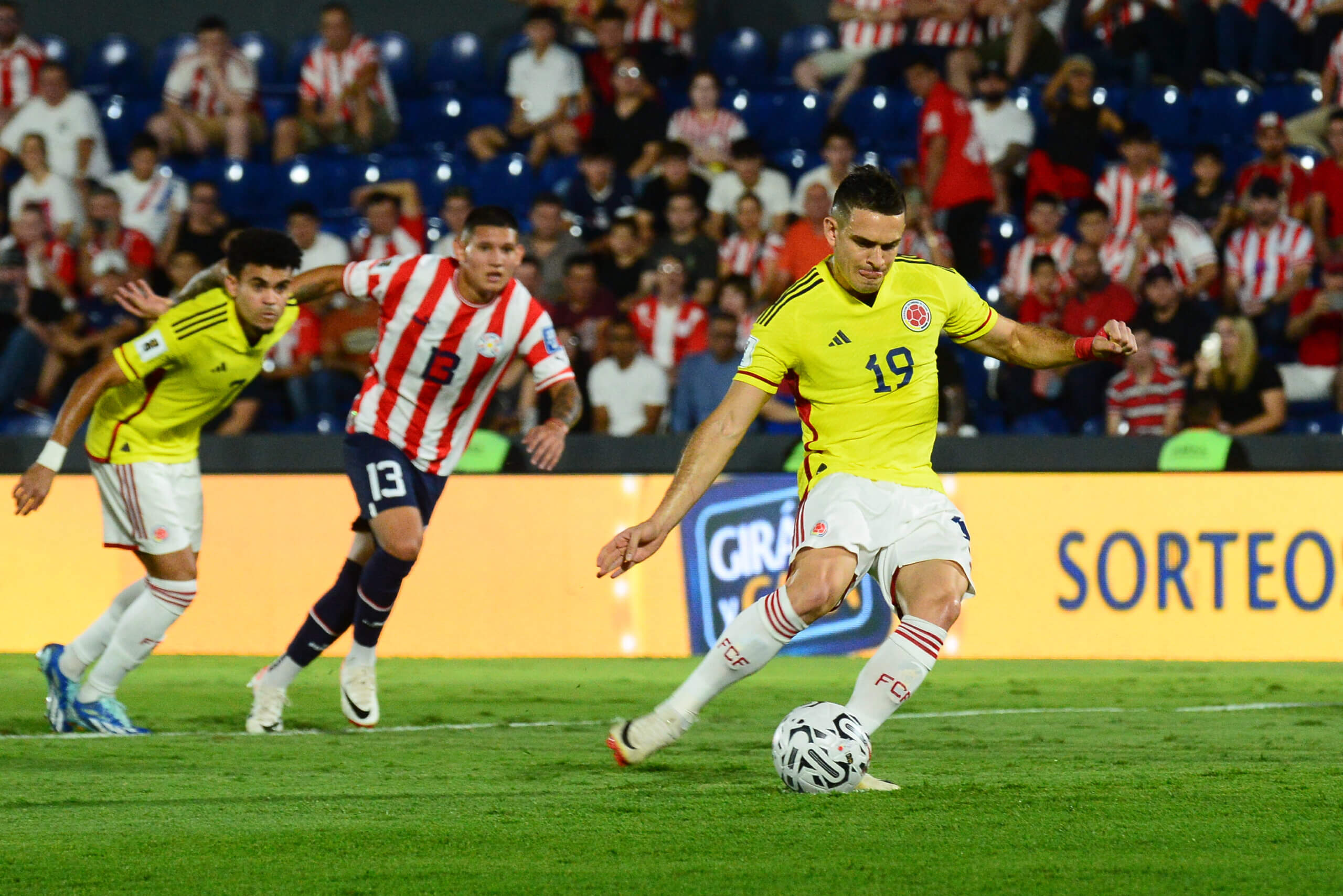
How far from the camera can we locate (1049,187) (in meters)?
13.5

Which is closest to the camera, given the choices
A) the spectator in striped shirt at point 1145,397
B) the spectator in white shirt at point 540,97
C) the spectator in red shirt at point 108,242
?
the spectator in striped shirt at point 1145,397

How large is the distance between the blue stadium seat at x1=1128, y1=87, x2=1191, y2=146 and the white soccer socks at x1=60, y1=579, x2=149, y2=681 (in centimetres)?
939

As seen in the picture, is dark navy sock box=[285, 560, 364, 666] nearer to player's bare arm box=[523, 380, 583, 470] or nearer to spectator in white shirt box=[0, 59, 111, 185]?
player's bare arm box=[523, 380, 583, 470]

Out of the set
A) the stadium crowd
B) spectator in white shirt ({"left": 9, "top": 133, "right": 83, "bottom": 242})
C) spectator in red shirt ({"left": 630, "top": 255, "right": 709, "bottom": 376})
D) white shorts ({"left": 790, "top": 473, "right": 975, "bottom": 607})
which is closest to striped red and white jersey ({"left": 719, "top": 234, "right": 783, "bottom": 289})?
the stadium crowd

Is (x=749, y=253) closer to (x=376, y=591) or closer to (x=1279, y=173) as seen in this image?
(x=1279, y=173)

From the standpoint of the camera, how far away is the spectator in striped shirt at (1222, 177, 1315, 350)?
12.3 meters

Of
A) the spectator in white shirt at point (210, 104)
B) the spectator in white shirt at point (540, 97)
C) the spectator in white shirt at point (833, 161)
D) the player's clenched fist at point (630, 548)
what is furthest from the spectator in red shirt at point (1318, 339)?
the spectator in white shirt at point (210, 104)

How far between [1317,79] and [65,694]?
10.7 meters

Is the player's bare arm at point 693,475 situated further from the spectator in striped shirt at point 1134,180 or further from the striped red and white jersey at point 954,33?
the striped red and white jersey at point 954,33

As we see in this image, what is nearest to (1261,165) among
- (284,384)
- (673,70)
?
(673,70)

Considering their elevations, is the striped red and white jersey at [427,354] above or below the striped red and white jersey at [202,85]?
below

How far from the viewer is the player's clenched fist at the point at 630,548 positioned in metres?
5.00

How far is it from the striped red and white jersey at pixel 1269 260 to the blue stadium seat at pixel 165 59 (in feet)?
31.7

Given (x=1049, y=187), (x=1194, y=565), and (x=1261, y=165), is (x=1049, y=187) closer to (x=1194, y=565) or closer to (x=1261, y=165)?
(x=1261, y=165)
